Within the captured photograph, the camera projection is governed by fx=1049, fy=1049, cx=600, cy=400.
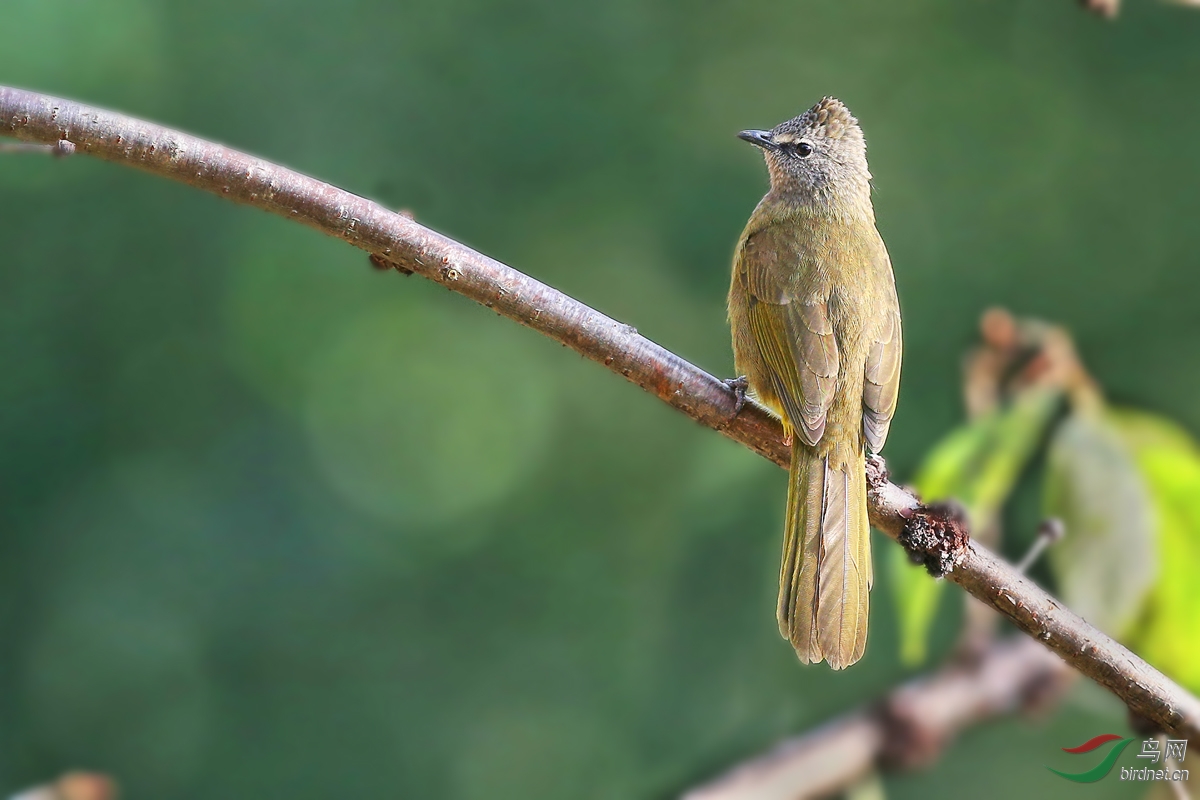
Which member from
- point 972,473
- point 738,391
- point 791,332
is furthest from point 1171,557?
point 738,391

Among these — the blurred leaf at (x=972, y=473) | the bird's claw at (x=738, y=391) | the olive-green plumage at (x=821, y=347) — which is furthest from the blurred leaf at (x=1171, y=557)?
the bird's claw at (x=738, y=391)

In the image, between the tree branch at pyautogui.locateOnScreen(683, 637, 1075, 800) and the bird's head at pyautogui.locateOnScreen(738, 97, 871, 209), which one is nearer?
the bird's head at pyautogui.locateOnScreen(738, 97, 871, 209)

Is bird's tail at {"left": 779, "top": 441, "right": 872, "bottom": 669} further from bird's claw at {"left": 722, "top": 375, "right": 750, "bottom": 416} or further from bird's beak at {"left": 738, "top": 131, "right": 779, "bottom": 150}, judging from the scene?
bird's beak at {"left": 738, "top": 131, "right": 779, "bottom": 150}

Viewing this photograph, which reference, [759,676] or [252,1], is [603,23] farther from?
[759,676]

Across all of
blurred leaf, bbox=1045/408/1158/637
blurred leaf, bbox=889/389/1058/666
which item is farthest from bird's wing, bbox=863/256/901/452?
blurred leaf, bbox=1045/408/1158/637

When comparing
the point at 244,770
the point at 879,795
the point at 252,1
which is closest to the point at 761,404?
the point at 879,795

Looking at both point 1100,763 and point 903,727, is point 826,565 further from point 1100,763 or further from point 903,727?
point 1100,763
